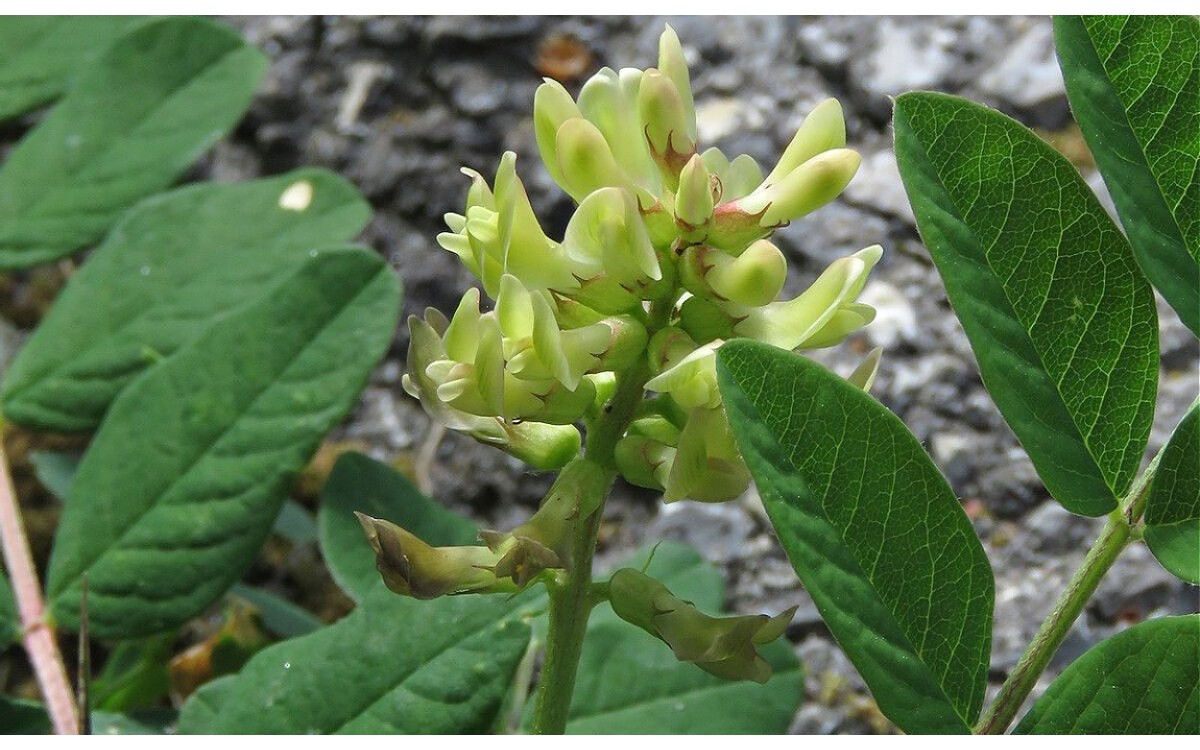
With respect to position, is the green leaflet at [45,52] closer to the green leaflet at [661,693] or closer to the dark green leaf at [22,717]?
the dark green leaf at [22,717]

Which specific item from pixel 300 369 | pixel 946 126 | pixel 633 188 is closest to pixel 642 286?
pixel 633 188

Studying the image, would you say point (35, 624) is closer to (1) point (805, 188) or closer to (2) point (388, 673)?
(2) point (388, 673)

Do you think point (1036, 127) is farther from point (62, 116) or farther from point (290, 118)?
point (62, 116)

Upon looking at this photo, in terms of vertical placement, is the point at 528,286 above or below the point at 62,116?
above

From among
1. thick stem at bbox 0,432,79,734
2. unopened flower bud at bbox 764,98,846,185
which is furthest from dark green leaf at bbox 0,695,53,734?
unopened flower bud at bbox 764,98,846,185

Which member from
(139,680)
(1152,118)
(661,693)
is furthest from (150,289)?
(1152,118)
